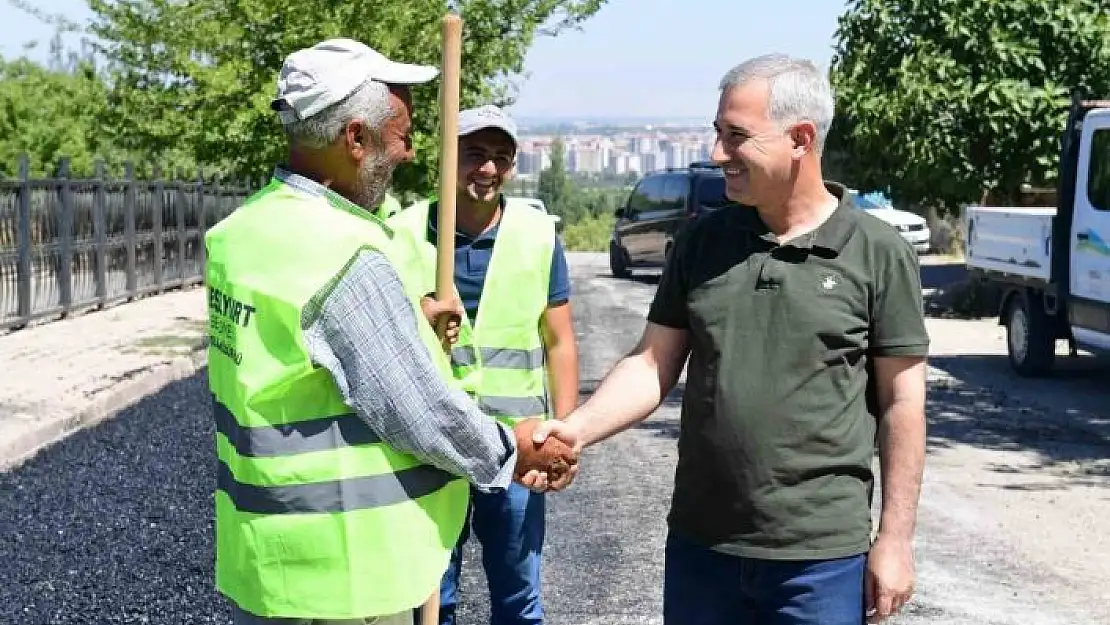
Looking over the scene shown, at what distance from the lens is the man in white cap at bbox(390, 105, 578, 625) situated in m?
4.94

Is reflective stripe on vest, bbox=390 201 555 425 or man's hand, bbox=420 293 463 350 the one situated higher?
man's hand, bbox=420 293 463 350

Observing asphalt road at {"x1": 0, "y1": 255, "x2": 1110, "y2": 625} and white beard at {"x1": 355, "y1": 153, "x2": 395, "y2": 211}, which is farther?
asphalt road at {"x1": 0, "y1": 255, "x2": 1110, "y2": 625}

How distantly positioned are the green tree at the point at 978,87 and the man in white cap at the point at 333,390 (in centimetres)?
1963

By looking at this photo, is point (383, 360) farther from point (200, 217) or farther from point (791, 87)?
point (200, 217)

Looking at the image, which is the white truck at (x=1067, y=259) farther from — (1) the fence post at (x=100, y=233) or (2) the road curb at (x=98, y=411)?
(1) the fence post at (x=100, y=233)

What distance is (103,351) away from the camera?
1672cm

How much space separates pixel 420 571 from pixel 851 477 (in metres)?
0.95

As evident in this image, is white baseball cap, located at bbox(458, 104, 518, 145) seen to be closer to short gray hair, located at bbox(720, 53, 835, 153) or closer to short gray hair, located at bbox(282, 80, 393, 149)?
short gray hair, located at bbox(720, 53, 835, 153)

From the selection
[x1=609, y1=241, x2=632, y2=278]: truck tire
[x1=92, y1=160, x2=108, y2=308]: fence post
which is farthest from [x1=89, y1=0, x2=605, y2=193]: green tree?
[x1=609, y1=241, x2=632, y2=278]: truck tire

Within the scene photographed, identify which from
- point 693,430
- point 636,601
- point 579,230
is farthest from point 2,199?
point 579,230

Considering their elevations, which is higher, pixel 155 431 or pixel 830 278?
pixel 830 278

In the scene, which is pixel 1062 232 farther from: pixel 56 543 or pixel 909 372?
pixel 909 372

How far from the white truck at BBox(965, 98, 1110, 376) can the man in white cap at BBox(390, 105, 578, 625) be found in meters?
9.71

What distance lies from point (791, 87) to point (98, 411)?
32.6 feet
